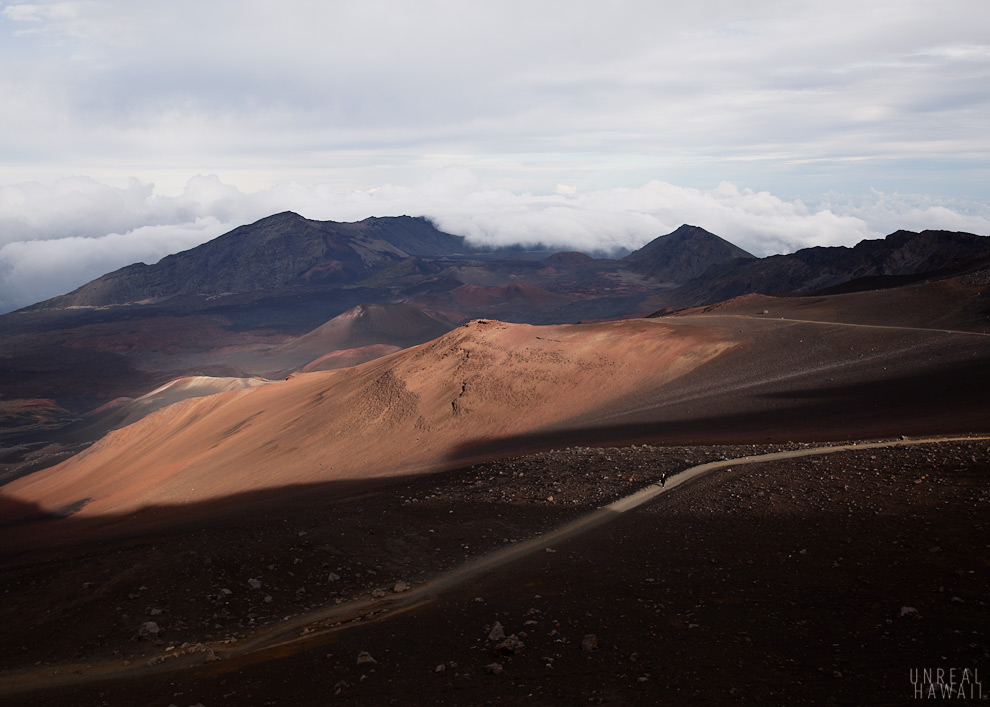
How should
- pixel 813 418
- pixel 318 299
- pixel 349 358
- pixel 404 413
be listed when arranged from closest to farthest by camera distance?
pixel 813 418, pixel 404 413, pixel 349 358, pixel 318 299

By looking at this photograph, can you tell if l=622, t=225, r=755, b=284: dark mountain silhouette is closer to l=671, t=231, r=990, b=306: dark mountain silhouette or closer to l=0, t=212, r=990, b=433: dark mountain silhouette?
l=0, t=212, r=990, b=433: dark mountain silhouette

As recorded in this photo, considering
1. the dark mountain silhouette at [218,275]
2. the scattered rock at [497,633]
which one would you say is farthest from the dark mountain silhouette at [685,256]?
the scattered rock at [497,633]

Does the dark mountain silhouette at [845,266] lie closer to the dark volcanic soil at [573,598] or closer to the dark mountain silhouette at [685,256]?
the dark mountain silhouette at [685,256]

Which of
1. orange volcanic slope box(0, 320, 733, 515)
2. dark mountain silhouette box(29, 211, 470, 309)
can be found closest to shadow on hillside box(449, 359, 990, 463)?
orange volcanic slope box(0, 320, 733, 515)

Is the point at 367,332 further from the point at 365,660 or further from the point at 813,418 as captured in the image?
the point at 365,660

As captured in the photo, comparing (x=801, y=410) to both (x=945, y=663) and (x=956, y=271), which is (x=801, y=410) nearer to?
(x=945, y=663)

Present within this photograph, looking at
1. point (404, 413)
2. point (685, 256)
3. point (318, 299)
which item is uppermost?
point (685, 256)

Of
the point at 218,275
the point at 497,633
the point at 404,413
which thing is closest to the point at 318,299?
the point at 218,275
